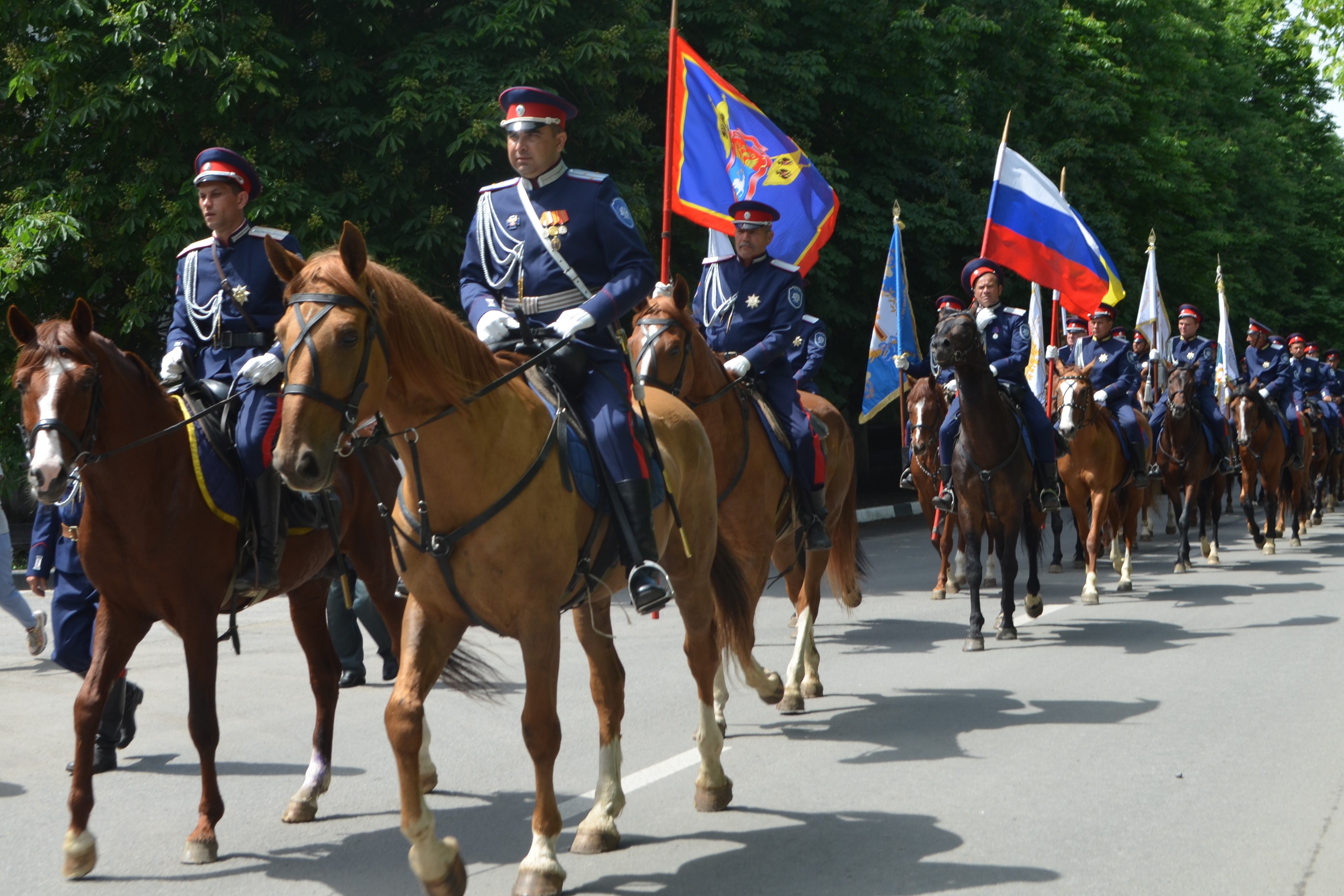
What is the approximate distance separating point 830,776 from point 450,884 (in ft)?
7.88

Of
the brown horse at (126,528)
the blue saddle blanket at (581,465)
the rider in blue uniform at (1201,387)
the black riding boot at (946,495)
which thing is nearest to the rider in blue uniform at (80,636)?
the brown horse at (126,528)

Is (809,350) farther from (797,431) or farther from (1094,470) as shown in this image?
(1094,470)

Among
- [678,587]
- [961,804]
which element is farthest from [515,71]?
[961,804]

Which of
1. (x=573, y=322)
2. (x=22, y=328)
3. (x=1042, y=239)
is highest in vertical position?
(x=1042, y=239)

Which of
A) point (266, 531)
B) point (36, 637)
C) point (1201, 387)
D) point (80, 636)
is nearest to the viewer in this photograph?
point (266, 531)

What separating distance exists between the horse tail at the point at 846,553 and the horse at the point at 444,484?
16.1 feet

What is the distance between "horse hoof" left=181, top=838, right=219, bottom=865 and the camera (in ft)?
17.0

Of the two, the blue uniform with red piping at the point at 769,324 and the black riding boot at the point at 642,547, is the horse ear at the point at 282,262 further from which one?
the blue uniform with red piping at the point at 769,324

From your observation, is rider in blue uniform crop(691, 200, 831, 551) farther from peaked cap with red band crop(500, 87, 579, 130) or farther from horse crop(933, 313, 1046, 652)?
peaked cap with red band crop(500, 87, 579, 130)

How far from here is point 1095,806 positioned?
566 centimetres

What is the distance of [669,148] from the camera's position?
33.5 feet

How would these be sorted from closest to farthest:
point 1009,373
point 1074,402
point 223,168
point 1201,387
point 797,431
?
point 223,168, point 797,431, point 1009,373, point 1074,402, point 1201,387

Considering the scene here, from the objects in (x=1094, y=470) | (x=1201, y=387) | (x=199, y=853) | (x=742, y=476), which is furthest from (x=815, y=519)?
(x=1201, y=387)

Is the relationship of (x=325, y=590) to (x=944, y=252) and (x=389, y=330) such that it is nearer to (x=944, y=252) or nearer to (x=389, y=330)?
(x=389, y=330)
